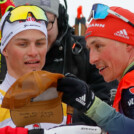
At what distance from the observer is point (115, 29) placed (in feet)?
8.27

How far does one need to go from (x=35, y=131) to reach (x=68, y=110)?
1.28ft

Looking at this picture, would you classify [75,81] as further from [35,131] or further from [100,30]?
[100,30]

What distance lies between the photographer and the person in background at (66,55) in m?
3.12

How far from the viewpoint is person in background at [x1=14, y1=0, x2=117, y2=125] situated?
3.12 meters

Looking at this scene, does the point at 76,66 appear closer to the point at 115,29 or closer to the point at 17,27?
the point at 115,29

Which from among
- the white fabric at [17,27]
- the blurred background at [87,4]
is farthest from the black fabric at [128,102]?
the blurred background at [87,4]

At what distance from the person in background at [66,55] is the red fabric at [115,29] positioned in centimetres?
62

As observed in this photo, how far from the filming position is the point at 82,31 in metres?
7.81

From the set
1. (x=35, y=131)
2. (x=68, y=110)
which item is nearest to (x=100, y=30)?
(x=68, y=110)

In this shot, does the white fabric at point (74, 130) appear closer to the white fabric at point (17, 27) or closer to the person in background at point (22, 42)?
the person in background at point (22, 42)

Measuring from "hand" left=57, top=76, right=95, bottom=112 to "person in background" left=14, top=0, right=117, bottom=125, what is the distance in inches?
56.7

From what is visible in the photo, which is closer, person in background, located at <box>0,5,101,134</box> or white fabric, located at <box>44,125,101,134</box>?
white fabric, located at <box>44,125,101,134</box>

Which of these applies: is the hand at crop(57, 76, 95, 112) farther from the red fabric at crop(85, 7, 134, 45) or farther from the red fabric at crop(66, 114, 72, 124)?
the red fabric at crop(85, 7, 134, 45)

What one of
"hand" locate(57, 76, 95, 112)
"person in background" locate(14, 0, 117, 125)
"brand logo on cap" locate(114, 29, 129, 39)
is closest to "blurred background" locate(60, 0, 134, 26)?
"person in background" locate(14, 0, 117, 125)
